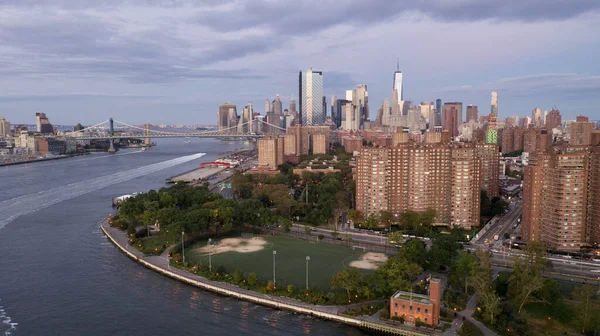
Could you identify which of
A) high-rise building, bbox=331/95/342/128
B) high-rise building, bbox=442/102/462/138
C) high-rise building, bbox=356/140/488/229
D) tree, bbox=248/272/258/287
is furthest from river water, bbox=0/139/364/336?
high-rise building, bbox=331/95/342/128

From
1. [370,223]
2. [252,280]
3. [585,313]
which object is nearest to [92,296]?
[252,280]

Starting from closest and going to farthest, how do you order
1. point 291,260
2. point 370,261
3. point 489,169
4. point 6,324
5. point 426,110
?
point 6,324, point 370,261, point 291,260, point 489,169, point 426,110

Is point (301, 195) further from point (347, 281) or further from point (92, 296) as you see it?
point (92, 296)

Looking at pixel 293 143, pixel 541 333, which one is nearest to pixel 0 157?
pixel 293 143

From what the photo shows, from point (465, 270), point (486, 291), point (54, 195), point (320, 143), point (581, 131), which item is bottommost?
point (486, 291)

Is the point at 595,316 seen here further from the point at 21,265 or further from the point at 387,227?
the point at 21,265

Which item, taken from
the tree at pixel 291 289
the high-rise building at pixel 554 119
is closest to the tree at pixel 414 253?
the tree at pixel 291 289

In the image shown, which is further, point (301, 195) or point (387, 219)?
point (301, 195)

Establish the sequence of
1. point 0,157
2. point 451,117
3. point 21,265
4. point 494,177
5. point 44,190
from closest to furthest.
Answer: point 21,265, point 494,177, point 44,190, point 0,157, point 451,117
